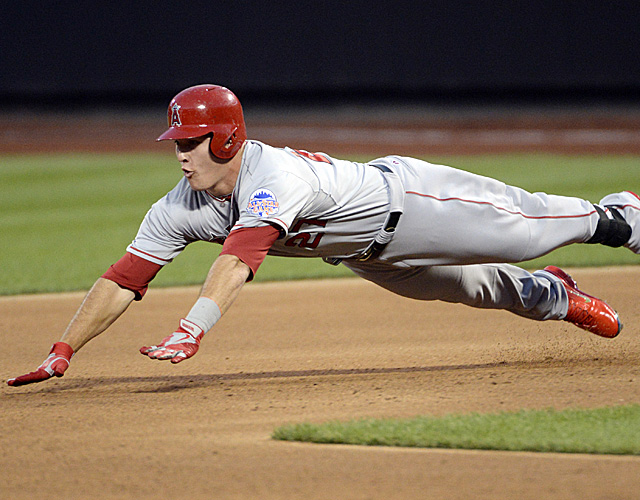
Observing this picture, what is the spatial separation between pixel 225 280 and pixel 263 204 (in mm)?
306

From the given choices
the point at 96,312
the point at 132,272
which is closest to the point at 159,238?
the point at 132,272

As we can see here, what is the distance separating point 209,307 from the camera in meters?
2.98

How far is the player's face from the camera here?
330 cm

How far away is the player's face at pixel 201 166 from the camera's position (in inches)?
130

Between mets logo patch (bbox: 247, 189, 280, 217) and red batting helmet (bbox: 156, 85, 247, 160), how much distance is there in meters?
0.29

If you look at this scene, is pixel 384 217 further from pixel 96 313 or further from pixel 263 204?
pixel 96 313

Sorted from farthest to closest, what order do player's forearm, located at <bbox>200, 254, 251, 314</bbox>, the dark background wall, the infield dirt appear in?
the dark background wall
player's forearm, located at <bbox>200, 254, 251, 314</bbox>
the infield dirt

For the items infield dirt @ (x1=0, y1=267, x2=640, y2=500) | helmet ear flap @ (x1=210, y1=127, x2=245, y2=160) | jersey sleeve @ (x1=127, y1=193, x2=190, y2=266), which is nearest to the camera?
infield dirt @ (x1=0, y1=267, x2=640, y2=500)

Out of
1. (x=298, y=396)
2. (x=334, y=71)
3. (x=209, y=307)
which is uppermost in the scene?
(x=209, y=307)

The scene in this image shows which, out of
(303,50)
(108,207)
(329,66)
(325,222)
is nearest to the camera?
(325,222)

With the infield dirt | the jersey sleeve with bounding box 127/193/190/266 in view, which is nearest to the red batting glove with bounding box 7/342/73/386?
the infield dirt

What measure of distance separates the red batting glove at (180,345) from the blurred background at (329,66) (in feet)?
57.2

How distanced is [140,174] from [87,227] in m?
5.15

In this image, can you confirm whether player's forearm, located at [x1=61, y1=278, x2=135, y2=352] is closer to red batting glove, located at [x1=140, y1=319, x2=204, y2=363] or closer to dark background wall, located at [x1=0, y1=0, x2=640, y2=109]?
red batting glove, located at [x1=140, y1=319, x2=204, y2=363]
